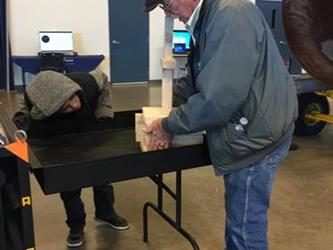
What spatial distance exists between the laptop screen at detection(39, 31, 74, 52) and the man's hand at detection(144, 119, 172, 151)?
5635 millimetres

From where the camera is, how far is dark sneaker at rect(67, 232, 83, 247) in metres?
2.23

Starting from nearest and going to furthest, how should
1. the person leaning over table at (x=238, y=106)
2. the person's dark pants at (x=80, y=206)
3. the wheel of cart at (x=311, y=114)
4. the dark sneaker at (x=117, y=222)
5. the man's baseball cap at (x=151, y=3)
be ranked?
the person leaning over table at (x=238, y=106)
the man's baseball cap at (x=151, y=3)
the person's dark pants at (x=80, y=206)
the dark sneaker at (x=117, y=222)
the wheel of cart at (x=311, y=114)

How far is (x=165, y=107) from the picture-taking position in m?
1.67

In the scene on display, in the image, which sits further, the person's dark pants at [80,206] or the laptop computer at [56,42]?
the laptop computer at [56,42]

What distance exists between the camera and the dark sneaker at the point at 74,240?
2232mm

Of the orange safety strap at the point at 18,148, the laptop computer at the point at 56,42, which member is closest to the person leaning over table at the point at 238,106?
the orange safety strap at the point at 18,148

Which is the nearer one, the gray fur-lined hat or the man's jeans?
the man's jeans

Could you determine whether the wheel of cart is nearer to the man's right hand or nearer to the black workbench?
the black workbench

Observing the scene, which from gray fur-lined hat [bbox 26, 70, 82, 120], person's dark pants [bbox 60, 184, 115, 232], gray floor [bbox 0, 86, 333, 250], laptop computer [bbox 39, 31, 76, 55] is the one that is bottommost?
gray floor [bbox 0, 86, 333, 250]

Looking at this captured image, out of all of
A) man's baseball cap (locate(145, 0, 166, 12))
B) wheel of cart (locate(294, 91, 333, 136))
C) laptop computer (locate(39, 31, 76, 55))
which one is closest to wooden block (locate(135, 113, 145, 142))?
man's baseball cap (locate(145, 0, 166, 12))

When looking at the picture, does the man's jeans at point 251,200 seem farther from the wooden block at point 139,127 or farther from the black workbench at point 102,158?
the wooden block at point 139,127

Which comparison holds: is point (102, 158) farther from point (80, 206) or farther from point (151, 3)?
point (80, 206)

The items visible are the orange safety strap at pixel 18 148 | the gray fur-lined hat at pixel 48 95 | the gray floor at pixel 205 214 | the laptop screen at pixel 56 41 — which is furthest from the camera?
the laptop screen at pixel 56 41

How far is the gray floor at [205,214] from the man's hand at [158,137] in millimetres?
980
